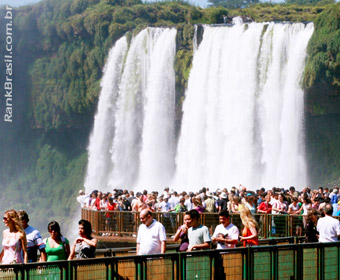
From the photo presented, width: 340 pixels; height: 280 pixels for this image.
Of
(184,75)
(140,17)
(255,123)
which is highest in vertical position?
(140,17)

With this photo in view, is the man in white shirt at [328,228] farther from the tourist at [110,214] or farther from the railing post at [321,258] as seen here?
the tourist at [110,214]

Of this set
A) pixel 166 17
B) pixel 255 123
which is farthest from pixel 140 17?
pixel 255 123

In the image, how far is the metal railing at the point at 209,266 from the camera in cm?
1019

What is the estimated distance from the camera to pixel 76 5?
82812 mm

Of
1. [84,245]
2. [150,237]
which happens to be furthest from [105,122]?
[84,245]

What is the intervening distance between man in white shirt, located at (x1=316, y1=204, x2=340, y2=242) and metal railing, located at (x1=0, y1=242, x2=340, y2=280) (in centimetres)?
100

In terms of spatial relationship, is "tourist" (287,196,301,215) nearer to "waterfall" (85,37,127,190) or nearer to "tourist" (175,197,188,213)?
"tourist" (175,197,188,213)

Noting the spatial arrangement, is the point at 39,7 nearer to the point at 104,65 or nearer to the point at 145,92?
the point at 104,65

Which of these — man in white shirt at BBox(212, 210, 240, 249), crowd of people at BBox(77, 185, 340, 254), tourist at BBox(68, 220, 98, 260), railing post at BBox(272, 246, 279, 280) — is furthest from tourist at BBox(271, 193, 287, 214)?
tourist at BBox(68, 220, 98, 260)

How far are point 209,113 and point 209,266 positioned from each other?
4650cm

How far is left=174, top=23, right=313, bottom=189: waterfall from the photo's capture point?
51812 mm

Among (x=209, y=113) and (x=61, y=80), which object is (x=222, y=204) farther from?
(x=61, y=80)

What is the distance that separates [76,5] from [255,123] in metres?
34.7

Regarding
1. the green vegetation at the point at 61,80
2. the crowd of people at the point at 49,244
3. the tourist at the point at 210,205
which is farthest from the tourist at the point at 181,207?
the green vegetation at the point at 61,80
